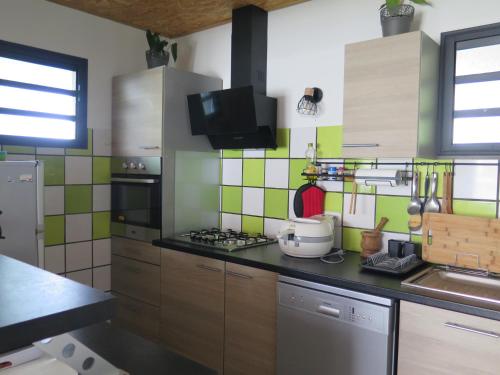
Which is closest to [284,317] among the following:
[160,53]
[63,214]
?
[63,214]

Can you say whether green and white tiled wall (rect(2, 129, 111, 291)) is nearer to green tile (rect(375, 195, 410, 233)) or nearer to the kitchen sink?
green tile (rect(375, 195, 410, 233))

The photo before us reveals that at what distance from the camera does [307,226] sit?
215 cm

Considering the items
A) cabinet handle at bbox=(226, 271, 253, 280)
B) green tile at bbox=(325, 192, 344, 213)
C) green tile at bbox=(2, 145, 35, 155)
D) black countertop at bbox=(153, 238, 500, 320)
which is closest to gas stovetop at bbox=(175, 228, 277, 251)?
black countertop at bbox=(153, 238, 500, 320)

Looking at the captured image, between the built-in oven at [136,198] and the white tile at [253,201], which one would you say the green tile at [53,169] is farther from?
the white tile at [253,201]

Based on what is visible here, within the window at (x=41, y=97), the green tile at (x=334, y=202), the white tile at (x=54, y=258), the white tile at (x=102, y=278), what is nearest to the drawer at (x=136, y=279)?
the white tile at (x=102, y=278)

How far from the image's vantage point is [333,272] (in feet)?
6.33

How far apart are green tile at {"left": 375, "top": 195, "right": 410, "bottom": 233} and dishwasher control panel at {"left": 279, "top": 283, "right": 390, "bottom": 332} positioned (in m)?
0.65

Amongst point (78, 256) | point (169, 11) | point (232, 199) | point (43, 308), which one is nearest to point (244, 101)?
point (232, 199)

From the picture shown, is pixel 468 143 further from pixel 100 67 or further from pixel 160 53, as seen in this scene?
pixel 100 67

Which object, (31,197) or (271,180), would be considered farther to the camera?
(271,180)

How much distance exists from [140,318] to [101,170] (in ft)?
3.59

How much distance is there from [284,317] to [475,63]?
1517 millimetres

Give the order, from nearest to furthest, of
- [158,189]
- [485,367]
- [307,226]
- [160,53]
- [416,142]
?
[485,367] < [416,142] < [307,226] < [158,189] < [160,53]

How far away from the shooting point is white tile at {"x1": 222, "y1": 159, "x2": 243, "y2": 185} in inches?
117
